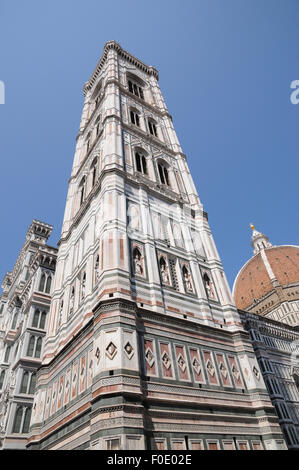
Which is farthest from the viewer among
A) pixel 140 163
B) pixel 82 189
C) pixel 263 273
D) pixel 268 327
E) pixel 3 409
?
pixel 263 273

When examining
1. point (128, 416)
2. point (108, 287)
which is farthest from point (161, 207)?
point (128, 416)

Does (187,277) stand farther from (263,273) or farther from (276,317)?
(263,273)

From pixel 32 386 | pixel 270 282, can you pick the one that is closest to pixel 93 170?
pixel 32 386

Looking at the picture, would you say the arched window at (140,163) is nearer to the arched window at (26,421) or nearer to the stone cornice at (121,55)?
the arched window at (26,421)

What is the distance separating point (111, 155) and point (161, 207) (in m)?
4.08

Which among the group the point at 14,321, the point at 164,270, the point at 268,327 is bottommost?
the point at 164,270

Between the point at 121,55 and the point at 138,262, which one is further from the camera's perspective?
the point at 121,55

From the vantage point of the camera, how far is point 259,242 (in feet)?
271

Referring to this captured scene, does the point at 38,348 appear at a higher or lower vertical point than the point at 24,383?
higher

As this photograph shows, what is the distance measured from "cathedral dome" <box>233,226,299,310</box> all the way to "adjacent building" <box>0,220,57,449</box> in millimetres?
46898

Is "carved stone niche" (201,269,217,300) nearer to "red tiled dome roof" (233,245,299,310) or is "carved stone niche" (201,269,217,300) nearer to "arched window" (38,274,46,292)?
"arched window" (38,274,46,292)

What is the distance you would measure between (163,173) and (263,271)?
192 ft

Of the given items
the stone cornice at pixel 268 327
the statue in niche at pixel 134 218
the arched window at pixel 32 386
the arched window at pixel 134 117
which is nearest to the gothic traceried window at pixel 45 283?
the arched window at pixel 32 386

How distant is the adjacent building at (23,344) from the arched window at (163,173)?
11.5m
